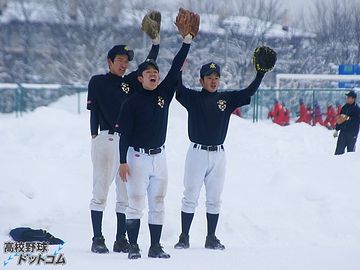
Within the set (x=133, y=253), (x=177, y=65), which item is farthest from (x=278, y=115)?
(x=133, y=253)

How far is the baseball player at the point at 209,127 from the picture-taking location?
6.62m

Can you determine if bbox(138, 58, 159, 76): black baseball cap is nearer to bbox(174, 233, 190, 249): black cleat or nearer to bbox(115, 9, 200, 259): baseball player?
bbox(115, 9, 200, 259): baseball player

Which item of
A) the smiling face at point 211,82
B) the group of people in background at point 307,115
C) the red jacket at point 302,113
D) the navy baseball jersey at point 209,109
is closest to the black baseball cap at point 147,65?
the navy baseball jersey at point 209,109

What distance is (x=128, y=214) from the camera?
6078 mm

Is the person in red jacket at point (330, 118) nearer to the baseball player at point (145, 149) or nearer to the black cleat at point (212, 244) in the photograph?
the black cleat at point (212, 244)

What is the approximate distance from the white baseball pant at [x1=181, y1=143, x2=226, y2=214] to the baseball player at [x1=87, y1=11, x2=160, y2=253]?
707 millimetres

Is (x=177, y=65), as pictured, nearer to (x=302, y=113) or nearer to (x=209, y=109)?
(x=209, y=109)

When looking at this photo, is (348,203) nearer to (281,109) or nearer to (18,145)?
(18,145)

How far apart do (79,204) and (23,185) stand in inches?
40.9

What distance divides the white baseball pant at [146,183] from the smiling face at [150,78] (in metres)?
0.59

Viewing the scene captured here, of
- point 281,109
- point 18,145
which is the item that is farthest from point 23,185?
point 281,109

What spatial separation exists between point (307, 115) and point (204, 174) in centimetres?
2347

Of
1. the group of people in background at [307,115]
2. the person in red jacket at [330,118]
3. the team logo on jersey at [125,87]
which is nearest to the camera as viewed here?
the team logo on jersey at [125,87]

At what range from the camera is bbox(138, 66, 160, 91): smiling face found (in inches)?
235
